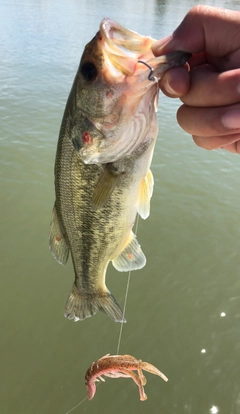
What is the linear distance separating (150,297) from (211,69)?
A: 3361 millimetres

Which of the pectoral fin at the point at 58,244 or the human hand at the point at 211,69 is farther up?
the human hand at the point at 211,69

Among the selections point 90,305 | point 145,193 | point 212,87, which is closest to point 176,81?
point 212,87

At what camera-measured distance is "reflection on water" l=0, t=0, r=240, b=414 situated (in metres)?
3.48

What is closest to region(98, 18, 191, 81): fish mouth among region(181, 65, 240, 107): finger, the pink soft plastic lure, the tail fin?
region(181, 65, 240, 107): finger

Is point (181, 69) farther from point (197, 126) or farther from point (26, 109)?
point (26, 109)

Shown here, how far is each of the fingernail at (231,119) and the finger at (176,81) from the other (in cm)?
23

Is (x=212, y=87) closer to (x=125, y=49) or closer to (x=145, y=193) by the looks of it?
(x=125, y=49)

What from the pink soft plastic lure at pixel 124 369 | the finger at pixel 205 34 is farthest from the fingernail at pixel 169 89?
the pink soft plastic lure at pixel 124 369

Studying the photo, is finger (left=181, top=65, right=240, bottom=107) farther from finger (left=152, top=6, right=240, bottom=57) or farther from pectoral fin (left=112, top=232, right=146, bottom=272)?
pectoral fin (left=112, top=232, right=146, bottom=272)

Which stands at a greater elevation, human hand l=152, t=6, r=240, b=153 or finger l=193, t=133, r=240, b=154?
human hand l=152, t=6, r=240, b=153

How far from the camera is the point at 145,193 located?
1.99m

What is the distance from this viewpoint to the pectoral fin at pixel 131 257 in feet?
7.34

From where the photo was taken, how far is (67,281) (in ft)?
14.7

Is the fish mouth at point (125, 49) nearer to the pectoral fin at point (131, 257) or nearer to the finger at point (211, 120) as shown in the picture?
the finger at point (211, 120)
